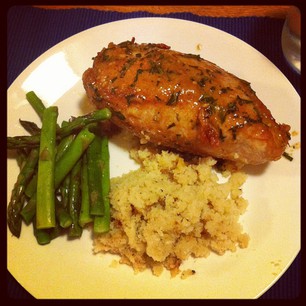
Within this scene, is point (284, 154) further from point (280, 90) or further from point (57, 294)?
point (57, 294)

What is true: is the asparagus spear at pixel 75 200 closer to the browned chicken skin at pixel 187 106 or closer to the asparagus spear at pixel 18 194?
the asparagus spear at pixel 18 194

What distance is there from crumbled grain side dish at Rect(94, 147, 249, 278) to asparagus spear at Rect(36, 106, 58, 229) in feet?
1.21

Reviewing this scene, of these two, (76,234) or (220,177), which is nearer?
(76,234)

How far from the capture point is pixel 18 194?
298 centimetres

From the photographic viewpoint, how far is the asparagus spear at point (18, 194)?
2918 millimetres

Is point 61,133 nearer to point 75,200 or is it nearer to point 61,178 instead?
point 61,178

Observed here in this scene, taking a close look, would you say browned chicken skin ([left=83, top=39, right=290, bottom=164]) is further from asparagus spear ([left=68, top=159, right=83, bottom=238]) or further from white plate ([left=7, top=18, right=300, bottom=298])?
asparagus spear ([left=68, top=159, right=83, bottom=238])

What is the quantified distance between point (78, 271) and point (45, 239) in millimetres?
310

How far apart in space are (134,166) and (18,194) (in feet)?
2.80

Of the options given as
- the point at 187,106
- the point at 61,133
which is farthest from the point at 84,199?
the point at 187,106

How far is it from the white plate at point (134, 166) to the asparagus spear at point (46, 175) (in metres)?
0.20

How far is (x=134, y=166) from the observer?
323 centimetres

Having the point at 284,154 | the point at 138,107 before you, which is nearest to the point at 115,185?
the point at 138,107

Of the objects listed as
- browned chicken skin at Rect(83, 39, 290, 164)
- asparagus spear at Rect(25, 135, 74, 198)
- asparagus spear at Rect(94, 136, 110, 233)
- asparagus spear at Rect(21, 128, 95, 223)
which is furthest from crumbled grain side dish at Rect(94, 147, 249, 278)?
asparagus spear at Rect(25, 135, 74, 198)
